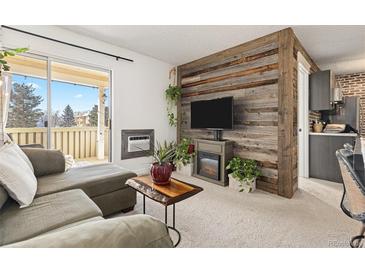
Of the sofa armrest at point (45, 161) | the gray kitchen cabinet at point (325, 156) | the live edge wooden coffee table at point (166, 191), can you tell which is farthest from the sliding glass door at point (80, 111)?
the gray kitchen cabinet at point (325, 156)

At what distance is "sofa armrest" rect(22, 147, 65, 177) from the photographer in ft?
6.70

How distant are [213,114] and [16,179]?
2885mm

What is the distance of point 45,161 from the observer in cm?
211

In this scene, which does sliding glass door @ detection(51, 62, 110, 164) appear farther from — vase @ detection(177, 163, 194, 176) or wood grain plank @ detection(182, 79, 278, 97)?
Result: wood grain plank @ detection(182, 79, 278, 97)

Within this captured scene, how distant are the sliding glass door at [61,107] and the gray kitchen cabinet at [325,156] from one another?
3868 millimetres

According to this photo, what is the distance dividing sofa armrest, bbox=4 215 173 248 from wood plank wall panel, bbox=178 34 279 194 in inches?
102

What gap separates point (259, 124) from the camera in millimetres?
3072

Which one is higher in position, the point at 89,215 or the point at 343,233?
the point at 89,215

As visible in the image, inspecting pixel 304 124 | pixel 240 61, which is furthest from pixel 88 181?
pixel 304 124

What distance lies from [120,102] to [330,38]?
3.61 m

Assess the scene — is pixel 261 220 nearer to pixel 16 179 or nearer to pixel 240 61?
pixel 16 179

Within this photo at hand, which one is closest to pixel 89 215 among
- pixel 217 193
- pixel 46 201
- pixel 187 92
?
pixel 46 201

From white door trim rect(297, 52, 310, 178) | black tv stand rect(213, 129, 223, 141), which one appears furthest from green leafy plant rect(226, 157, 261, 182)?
white door trim rect(297, 52, 310, 178)

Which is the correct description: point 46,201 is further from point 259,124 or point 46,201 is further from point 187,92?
point 187,92
